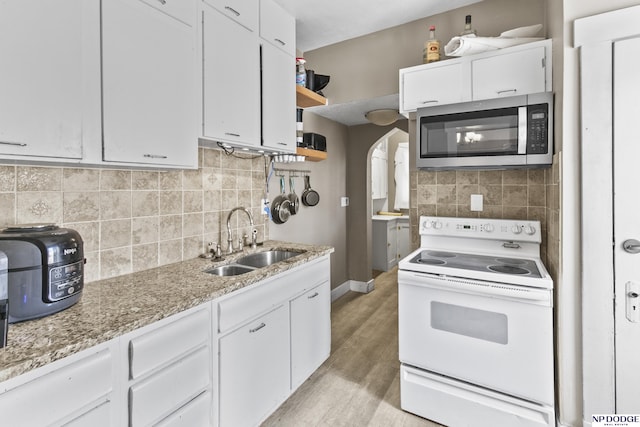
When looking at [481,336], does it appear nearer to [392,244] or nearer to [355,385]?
[355,385]

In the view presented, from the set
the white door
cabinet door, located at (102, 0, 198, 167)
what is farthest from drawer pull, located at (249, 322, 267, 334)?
the white door

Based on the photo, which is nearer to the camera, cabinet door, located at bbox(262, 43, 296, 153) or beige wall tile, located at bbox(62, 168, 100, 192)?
beige wall tile, located at bbox(62, 168, 100, 192)

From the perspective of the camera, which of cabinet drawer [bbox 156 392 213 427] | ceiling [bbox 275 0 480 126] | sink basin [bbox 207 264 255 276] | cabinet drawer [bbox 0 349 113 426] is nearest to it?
cabinet drawer [bbox 0 349 113 426]

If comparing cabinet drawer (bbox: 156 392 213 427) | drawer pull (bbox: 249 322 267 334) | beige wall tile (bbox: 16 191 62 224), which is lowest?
cabinet drawer (bbox: 156 392 213 427)

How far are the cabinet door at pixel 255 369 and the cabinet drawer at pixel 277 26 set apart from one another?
1744 mm

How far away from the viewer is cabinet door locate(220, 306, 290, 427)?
1.47m

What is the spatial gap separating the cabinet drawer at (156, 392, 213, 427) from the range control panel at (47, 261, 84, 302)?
0.58m

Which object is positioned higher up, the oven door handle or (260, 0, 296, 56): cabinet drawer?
(260, 0, 296, 56): cabinet drawer

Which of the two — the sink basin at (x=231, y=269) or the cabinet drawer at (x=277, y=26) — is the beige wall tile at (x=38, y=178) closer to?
the sink basin at (x=231, y=269)

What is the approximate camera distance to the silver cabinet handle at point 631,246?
1.41m

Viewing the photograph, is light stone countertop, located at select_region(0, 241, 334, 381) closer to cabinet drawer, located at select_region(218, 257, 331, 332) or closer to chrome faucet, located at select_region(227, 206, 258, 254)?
cabinet drawer, located at select_region(218, 257, 331, 332)

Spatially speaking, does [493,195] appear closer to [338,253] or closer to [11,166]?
[338,253]

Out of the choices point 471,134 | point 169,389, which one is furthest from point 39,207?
point 471,134

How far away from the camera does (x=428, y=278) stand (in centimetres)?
177
